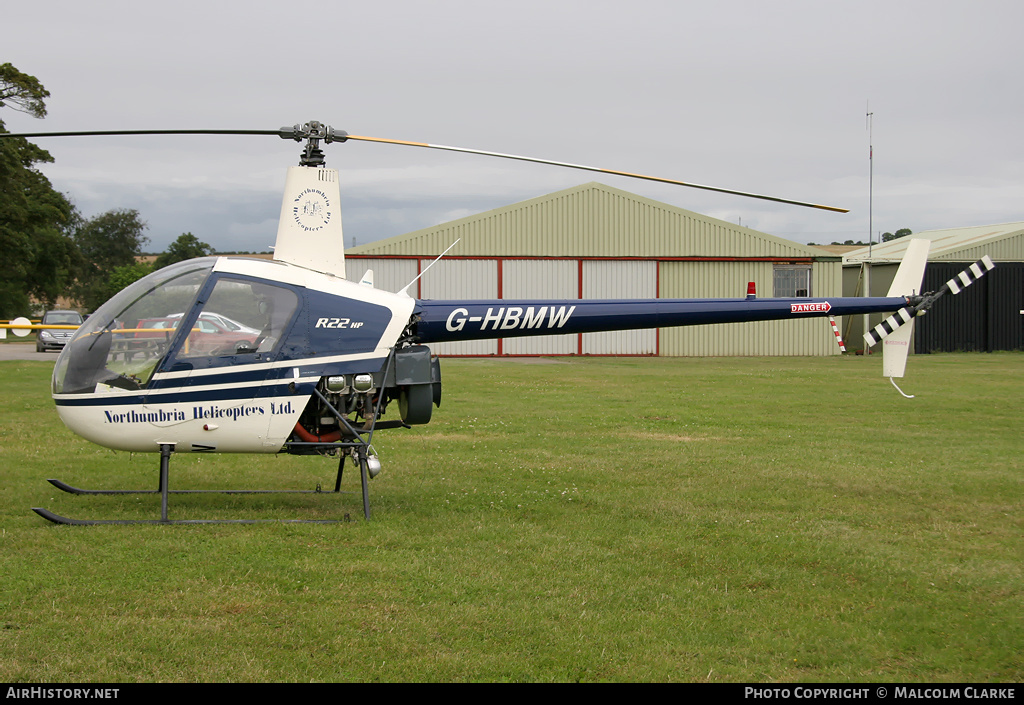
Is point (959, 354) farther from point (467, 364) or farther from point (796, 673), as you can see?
point (796, 673)

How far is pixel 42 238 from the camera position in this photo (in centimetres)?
5591

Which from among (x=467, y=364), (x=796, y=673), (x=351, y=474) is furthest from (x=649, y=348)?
(x=796, y=673)

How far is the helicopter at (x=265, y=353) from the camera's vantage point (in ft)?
23.8

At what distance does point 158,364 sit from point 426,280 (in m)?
26.7

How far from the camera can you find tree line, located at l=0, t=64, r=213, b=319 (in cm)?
4016

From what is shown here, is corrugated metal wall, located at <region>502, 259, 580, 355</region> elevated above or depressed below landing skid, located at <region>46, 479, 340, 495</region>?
above

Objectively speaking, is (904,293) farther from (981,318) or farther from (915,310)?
(981,318)

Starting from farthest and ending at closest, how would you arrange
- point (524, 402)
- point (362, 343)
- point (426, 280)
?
1. point (426, 280)
2. point (524, 402)
3. point (362, 343)

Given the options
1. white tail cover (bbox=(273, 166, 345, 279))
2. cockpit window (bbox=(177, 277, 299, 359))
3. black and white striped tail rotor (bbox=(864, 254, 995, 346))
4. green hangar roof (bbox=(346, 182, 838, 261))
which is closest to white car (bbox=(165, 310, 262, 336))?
cockpit window (bbox=(177, 277, 299, 359))

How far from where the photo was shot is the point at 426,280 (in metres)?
33.7

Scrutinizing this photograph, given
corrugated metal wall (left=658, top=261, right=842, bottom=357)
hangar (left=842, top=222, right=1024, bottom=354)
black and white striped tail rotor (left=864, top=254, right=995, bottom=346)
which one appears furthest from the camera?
hangar (left=842, top=222, right=1024, bottom=354)

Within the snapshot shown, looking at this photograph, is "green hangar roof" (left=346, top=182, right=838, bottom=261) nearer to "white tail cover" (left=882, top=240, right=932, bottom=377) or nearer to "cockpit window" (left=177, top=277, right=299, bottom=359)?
"white tail cover" (left=882, top=240, right=932, bottom=377)

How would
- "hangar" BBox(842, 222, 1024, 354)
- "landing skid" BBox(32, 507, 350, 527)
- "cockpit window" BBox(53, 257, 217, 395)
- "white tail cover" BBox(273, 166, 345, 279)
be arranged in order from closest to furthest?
"landing skid" BBox(32, 507, 350, 527), "cockpit window" BBox(53, 257, 217, 395), "white tail cover" BBox(273, 166, 345, 279), "hangar" BBox(842, 222, 1024, 354)

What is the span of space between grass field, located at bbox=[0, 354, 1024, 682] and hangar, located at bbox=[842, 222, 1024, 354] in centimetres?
2727
